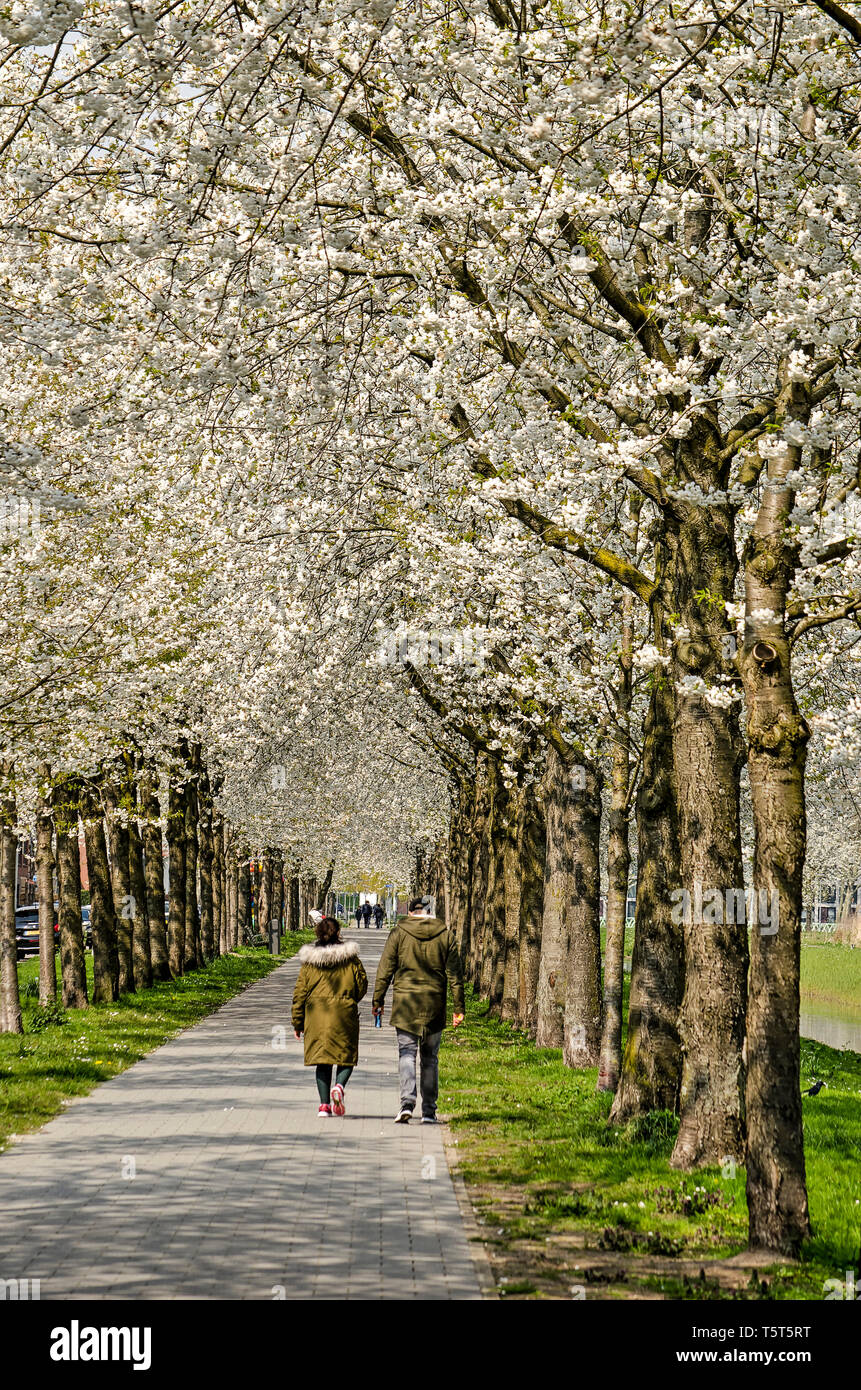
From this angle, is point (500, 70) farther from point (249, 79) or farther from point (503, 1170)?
point (503, 1170)

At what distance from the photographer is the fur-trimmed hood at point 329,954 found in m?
13.3

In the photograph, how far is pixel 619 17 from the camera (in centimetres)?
830

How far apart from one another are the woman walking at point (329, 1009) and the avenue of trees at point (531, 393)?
2.55m

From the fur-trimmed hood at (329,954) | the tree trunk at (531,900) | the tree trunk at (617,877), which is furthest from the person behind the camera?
the tree trunk at (531,900)

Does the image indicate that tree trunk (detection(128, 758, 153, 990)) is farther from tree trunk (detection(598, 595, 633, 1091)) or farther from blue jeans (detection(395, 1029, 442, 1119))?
blue jeans (detection(395, 1029, 442, 1119))

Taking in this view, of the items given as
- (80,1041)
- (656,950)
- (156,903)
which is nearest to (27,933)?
(156,903)

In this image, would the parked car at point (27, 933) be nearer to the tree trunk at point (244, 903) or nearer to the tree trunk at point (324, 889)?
the tree trunk at point (244, 903)

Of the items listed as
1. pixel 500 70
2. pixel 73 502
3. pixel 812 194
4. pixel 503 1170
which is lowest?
pixel 503 1170

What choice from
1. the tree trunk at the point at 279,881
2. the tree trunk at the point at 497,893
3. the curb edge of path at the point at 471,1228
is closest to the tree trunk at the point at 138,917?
the tree trunk at the point at 497,893

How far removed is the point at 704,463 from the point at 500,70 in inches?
110

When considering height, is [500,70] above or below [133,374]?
above

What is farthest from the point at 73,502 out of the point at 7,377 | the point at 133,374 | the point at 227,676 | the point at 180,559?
the point at 227,676

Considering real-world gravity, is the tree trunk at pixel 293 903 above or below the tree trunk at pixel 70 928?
below
